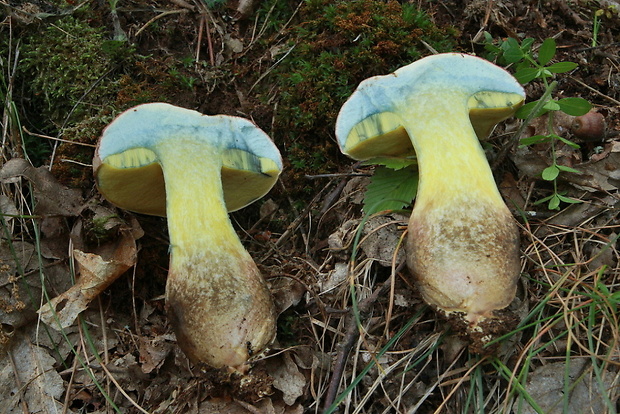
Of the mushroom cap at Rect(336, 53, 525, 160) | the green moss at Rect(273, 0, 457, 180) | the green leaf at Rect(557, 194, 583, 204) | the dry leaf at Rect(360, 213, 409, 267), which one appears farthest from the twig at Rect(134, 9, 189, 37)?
the green leaf at Rect(557, 194, 583, 204)

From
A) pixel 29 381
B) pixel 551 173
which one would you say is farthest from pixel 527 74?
pixel 29 381

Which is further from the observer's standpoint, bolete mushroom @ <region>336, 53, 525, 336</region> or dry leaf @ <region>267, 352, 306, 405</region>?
dry leaf @ <region>267, 352, 306, 405</region>

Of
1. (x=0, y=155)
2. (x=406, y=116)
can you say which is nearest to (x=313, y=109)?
(x=406, y=116)

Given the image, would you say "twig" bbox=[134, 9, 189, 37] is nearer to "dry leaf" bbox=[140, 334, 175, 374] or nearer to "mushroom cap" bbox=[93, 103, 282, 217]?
"mushroom cap" bbox=[93, 103, 282, 217]

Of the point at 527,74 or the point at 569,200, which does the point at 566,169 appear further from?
the point at 527,74

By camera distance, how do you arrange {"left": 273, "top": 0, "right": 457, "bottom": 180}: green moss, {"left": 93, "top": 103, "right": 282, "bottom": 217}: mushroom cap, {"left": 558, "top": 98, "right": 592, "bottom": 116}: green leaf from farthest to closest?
{"left": 273, "top": 0, "right": 457, "bottom": 180}: green moss
{"left": 558, "top": 98, "right": 592, "bottom": 116}: green leaf
{"left": 93, "top": 103, "right": 282, "bottom": 217}: mushroom cap

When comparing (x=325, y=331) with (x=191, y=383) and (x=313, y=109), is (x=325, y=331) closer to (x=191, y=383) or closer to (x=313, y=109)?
(x=191, y=383)
